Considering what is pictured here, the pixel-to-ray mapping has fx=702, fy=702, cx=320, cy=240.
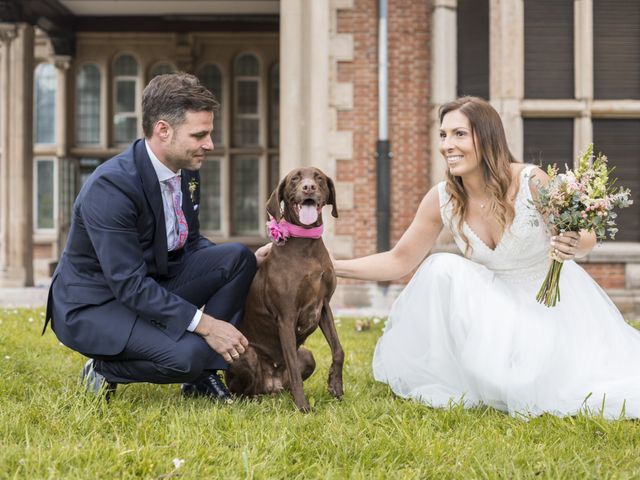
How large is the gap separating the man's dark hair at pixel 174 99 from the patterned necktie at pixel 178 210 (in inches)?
12.1

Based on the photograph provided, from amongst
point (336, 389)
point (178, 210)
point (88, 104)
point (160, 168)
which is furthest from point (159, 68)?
point (336, 389)

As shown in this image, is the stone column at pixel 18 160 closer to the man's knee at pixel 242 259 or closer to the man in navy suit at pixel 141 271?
the man in navy suit at pixel 141 271

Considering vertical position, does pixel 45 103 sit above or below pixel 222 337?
above

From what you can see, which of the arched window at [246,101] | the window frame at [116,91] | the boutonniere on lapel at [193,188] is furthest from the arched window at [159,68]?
the boutonniere on lapel at [193,188]

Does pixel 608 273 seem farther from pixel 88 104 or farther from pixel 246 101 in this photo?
pixel 88 104

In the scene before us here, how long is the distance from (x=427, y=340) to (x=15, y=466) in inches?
77.8

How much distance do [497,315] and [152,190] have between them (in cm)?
170

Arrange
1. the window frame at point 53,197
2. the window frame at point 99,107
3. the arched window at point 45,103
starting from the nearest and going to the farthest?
the window frame at point 99,107, the window frame at point 53,197, the arched window at point 45,103

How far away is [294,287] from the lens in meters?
3.11

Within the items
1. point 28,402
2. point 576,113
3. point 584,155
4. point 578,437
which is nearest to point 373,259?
point 584,155

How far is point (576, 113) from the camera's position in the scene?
7332 mm

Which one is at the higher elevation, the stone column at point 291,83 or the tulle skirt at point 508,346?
the stone column at point 291,83

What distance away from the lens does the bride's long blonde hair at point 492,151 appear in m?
3.41

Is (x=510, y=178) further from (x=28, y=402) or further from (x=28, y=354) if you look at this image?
(x=28, y=354)
